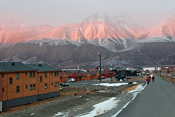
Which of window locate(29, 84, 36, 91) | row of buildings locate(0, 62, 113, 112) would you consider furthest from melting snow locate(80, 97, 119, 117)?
window locate(29, 84, 36, 91)

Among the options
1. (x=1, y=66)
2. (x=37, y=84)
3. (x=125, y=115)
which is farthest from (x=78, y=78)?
(x=125, y=115)

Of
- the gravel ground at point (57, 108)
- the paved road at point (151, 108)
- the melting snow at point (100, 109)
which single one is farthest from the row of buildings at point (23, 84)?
the paved road at point (151, 108)

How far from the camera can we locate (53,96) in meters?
60.3

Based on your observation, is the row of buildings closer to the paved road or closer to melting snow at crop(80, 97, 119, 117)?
melting snow at crop(80, 97, 119, 117)

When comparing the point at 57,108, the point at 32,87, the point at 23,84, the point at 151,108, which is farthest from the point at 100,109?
the point at 32,87

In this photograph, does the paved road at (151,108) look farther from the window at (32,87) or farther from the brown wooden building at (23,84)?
the window at (32,87)

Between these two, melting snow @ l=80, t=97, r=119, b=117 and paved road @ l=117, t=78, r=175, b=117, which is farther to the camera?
melting snow @ l=80, t=97, r=119, b=117

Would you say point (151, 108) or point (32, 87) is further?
point (32, 87)

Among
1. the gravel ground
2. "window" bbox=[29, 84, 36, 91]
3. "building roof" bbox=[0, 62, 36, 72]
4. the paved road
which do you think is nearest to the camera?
the paved road

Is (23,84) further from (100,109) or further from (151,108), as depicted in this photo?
(151,108)

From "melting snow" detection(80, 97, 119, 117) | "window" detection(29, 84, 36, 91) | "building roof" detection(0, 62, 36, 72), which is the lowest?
"window" detection(29, 84, 36, 91)

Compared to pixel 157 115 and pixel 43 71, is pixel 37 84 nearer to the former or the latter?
pixel 43 71

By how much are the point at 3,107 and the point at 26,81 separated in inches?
345

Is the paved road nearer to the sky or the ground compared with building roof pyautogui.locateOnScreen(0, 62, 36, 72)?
nearer to the ground
